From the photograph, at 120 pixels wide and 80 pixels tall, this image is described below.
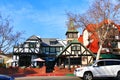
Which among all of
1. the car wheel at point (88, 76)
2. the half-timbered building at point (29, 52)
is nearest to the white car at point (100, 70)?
the car wheel at point (88, 76)

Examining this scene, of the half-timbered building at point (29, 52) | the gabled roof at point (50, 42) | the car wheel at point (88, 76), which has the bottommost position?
the car wheel at point (88, 76)

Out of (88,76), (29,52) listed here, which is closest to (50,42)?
(29,52)

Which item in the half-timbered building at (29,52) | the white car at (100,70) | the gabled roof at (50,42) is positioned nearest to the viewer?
the white car at (100,70)

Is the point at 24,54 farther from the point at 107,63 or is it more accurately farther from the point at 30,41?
the point at 107,63

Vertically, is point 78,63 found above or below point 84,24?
below

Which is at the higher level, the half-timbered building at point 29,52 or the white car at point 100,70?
the half-timbered building at point 29,52

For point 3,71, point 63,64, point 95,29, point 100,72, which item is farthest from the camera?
point 63,64

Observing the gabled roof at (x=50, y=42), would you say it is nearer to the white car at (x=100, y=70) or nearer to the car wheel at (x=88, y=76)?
the white car at (x=100, y=70)

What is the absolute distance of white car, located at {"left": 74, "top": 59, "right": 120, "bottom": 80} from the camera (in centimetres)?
2335

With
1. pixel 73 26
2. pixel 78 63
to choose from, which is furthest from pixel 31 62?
pixel 73 26

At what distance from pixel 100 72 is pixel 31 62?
1378 inches

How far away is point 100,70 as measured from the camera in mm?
23469

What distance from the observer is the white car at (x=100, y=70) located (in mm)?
23353

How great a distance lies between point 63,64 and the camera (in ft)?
170
